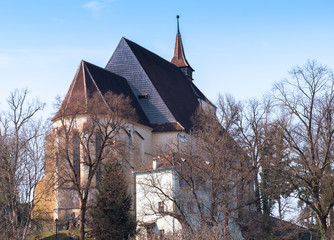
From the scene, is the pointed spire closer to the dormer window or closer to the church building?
the church building

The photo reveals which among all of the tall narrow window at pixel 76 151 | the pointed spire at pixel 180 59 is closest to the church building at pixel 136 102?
the tall narrow window at pixel 76 151

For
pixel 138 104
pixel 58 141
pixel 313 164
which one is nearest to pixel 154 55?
pixel 138 104

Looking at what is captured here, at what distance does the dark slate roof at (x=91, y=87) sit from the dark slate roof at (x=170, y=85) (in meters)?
2.29

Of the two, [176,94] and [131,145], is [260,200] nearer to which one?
[131,145]

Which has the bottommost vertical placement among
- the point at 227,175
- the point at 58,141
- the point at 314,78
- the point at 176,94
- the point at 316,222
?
the point at 316,222

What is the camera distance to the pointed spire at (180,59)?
57125mm

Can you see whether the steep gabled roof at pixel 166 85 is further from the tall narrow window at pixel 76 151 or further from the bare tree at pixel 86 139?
the tall narrow window at pixel 76 151

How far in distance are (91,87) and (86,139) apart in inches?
234

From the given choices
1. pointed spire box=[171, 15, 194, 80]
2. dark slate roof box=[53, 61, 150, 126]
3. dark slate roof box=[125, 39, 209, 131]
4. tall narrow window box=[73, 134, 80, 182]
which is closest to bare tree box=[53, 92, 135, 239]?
tall narrow window box=[73, 134, 80, 182]

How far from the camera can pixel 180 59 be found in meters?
58.2

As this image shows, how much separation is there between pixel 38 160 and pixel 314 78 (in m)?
15.5

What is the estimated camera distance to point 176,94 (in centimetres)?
4744

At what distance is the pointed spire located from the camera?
57.1m

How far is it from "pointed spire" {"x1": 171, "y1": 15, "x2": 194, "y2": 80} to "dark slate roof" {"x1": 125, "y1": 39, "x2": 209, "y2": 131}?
10.3ft
